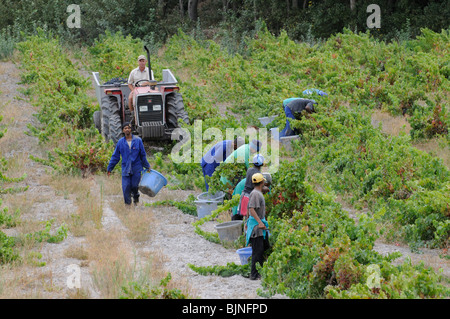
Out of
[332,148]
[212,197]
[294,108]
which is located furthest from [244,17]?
[212,197]

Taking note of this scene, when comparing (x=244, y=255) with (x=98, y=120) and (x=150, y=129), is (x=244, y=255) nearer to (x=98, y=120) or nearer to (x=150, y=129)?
(x=150, y=129)

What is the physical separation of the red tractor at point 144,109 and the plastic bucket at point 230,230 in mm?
3785

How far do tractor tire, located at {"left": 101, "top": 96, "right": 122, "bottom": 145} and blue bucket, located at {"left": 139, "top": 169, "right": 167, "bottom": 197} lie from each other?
2.64 metres

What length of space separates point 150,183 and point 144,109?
2731 mm

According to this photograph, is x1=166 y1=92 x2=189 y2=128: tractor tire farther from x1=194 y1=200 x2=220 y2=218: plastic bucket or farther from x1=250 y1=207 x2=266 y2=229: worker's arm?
x1=250 y1=207 x2=266 y2=229: worker's arm

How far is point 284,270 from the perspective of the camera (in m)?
6.87

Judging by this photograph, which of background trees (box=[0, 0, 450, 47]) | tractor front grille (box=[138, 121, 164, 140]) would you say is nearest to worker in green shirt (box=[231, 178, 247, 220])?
tractor front grille (box=[138, 121, 164, 140])

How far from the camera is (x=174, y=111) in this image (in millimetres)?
12633

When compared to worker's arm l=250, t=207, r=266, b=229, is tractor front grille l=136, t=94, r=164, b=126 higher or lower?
higher

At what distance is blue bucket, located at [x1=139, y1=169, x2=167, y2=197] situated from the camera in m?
9.65

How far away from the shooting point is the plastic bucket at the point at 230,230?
8.30m

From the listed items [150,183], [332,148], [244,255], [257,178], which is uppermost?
[257,178]

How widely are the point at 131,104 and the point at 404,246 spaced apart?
617 cm

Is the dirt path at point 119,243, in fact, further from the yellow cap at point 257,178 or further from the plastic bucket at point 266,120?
the plastic bucket at point 266,120
